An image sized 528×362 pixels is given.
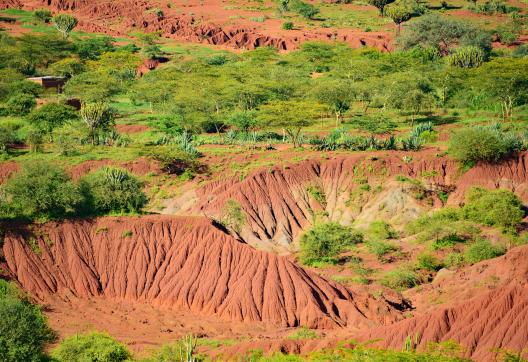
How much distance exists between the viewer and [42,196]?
155 ft

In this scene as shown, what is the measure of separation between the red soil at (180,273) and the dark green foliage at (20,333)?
7.47 metres

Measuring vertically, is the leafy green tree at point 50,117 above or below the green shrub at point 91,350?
above

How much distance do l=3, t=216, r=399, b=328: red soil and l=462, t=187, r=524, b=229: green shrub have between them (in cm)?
1232

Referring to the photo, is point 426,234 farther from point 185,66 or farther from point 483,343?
point 185,66

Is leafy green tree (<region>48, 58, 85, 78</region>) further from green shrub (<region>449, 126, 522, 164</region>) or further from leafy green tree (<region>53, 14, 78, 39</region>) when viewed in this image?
green shrub (<region>449, 126, 522, 164</region>)

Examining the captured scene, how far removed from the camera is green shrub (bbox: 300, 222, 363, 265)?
171 feet

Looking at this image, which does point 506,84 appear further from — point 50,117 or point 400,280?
point 50,117

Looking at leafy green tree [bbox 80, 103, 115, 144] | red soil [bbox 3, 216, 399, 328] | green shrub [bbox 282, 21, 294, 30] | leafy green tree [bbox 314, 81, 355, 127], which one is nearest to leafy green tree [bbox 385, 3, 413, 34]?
green shrub [bbox 282, 21, 294, 30]

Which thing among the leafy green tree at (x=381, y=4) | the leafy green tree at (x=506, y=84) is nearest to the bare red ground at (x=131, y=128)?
the leafy green tree at (x=506, y=84)

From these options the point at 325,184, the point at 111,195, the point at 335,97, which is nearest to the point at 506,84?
the point at 335,97

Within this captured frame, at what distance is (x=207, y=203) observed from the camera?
5844cm

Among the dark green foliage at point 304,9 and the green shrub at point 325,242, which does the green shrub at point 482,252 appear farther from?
the dark green foliage at point 304,9

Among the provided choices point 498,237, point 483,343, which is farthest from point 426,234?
point 483,343

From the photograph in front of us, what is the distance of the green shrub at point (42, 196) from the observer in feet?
155
